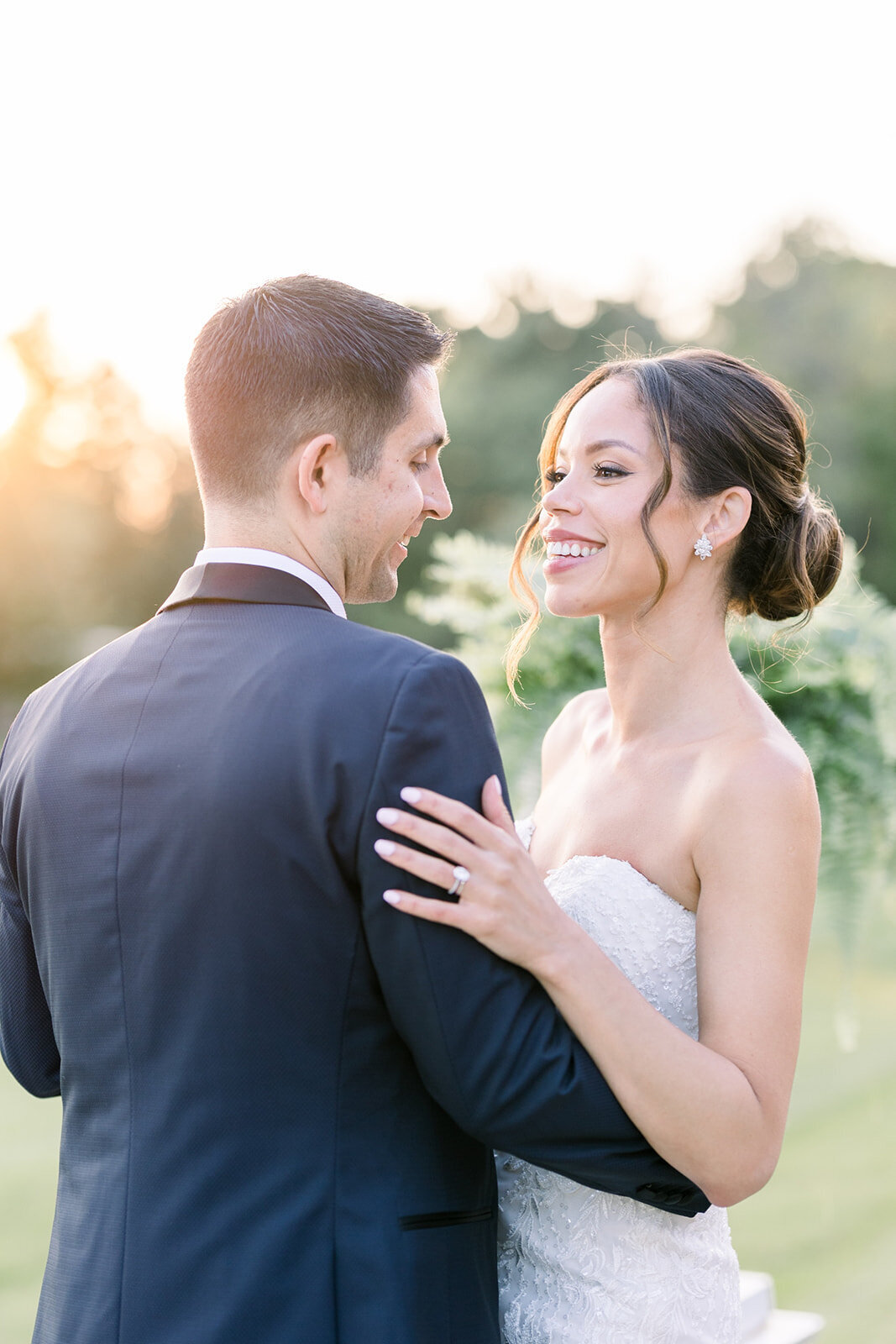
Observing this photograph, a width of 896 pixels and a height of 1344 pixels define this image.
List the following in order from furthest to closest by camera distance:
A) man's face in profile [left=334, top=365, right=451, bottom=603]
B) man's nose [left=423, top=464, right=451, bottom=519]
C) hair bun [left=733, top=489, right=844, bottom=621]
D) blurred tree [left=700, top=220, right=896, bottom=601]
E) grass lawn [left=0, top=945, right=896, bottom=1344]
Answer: blurred tree [left=700, top=220, right=896, bottom=601] → grass lawn [left=0, top=945, right=896, bottom=1344] → hair bun [left=733, top=489, right=844, bottom=621] → man's nose [left=423, top=464, right=451, bottom=519] → man's face in profile [left=334, top=365, right=451, bottom=603]

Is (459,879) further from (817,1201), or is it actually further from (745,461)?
(817,1201)

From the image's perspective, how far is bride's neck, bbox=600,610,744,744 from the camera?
2875 millimetres

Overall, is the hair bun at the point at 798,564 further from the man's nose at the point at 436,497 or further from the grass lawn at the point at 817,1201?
the grass lawn at the point at 817,1201

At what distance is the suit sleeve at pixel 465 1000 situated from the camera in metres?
1.81

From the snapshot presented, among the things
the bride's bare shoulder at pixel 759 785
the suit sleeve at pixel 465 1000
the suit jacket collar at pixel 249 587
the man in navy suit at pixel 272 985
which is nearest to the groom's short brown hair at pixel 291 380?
the man in navy suit at pixel 272 985

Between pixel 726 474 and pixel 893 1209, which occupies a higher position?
pixel 726 474

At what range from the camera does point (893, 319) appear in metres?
31.7

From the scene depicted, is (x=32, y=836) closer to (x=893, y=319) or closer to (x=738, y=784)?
(x=738, y=784)

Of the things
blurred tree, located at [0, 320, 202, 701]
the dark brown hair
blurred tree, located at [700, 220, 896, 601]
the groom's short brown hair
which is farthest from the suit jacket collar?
blurred tree, located at [700, 220, 896, 601]

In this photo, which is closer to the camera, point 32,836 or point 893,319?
point 32,836

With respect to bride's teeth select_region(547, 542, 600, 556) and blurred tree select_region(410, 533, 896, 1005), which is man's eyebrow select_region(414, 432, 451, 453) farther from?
blurred tree select_region(410, 533, 896, 1005)

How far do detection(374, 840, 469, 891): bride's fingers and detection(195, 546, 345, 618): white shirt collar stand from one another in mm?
463

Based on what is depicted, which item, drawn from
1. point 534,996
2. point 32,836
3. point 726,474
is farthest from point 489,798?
point 726,474

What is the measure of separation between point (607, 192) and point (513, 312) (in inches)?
237
